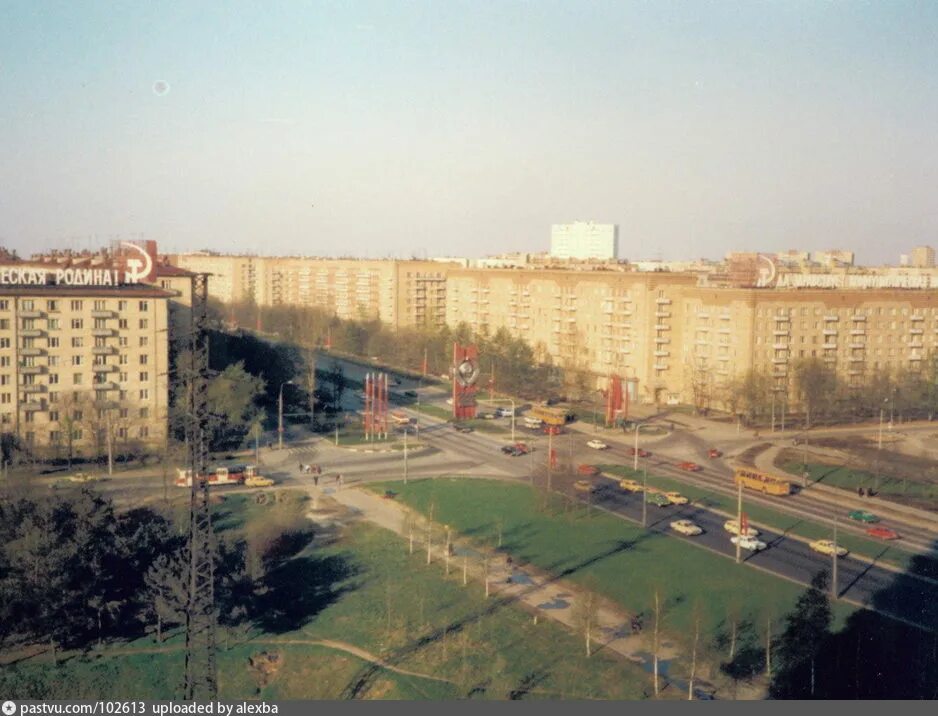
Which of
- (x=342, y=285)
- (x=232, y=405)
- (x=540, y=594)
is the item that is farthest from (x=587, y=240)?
(x=540, y=594)

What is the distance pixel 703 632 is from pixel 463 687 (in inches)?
133

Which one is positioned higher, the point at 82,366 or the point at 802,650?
the point at 82,366

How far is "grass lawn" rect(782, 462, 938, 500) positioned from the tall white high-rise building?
42139 mm

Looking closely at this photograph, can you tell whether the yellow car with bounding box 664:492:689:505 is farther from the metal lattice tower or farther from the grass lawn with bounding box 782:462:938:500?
the metal lattice tower

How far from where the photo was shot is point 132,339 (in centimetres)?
2372

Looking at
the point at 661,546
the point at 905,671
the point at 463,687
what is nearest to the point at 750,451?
the point at 661,546

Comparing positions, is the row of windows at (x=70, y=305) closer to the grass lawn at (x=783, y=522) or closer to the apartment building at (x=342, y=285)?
the grass lawn at (x=783, y=522)

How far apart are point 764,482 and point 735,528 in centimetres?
338

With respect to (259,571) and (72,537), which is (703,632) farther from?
(72,537)

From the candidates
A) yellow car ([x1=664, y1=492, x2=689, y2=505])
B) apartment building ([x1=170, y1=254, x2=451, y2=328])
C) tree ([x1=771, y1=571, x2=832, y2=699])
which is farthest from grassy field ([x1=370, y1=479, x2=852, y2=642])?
apartment building ([x1=170, y1=254, x2=451, y2=328])

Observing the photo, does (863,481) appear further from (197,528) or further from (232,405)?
(197,528)

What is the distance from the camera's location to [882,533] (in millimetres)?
16875

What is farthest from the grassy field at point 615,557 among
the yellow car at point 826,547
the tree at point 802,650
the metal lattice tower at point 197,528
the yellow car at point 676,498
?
the metal lattice tower at point 197,528

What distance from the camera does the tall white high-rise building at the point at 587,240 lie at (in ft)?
212
